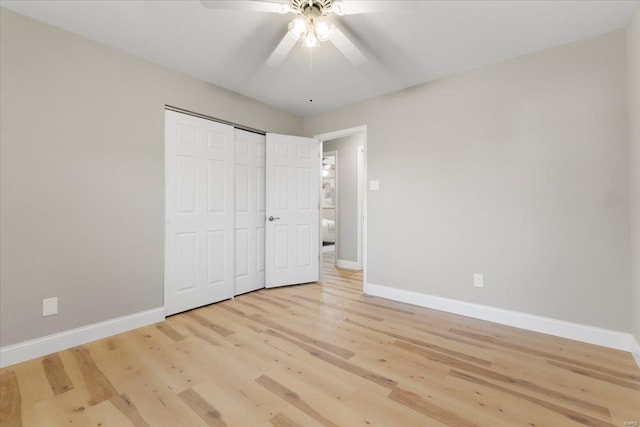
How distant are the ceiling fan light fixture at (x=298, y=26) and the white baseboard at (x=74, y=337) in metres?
2.69

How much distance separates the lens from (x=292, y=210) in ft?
12.9

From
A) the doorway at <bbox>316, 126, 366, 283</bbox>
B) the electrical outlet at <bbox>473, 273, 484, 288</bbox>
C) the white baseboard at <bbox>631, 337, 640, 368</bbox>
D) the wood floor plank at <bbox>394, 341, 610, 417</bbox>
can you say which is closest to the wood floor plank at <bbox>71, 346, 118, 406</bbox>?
the wood floor plank at <bbox>394, 341, 610, 417</bbox>

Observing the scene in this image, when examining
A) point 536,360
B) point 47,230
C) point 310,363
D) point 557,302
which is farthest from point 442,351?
point 47,230

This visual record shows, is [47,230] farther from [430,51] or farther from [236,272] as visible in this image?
[430,51]

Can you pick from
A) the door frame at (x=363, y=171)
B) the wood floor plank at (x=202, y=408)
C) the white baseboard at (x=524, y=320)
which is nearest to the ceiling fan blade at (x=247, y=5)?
the door frame at (x=363, y=171)

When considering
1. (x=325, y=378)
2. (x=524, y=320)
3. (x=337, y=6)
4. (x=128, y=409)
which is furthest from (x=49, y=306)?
(x=524, y=320)

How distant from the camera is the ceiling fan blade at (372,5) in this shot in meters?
1.57

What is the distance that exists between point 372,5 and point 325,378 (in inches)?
90.1

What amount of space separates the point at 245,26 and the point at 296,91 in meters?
1.26

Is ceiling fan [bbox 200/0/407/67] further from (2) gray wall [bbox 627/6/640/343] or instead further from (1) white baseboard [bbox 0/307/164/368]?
(1) white baseboard [bbox 0/307/164/368]

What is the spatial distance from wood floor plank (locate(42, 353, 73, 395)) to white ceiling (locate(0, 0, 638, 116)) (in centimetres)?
251

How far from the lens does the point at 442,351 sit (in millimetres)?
2086

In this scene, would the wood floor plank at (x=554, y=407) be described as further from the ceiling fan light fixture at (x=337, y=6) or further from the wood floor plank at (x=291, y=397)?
the ceiling fan light fixture at (x=337, y=6)

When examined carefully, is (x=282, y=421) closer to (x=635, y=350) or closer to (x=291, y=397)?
(x=291, y=397)
